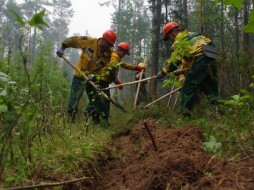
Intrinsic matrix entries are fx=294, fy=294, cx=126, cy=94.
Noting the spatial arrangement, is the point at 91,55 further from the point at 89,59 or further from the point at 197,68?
the point at 197,68

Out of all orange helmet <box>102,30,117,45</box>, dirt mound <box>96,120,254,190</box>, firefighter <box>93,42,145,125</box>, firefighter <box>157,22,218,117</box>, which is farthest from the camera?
orange helmet <box>102,30,117,45</box>

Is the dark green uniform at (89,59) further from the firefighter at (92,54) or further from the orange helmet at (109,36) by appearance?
the orange helmet at (109,36)

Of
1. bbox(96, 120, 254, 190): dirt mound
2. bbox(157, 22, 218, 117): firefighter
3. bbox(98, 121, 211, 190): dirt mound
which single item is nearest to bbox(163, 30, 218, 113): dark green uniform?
bbox(157, 22, 218, 117): firefighter

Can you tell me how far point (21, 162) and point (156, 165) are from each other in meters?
1.09

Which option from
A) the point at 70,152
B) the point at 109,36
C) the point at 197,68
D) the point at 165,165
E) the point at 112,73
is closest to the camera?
the point at 165,165

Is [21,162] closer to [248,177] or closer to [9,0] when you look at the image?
[248,177]

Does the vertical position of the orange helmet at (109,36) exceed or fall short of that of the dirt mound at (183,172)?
it exceeds it

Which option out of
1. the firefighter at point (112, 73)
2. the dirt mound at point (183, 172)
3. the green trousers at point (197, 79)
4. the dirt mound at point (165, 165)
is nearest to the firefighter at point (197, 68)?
the green trousers at point (197, 79)

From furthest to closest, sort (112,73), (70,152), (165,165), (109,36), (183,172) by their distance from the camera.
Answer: (109,36) < (112,73) < (70,152) < (165,165) < (183,172)

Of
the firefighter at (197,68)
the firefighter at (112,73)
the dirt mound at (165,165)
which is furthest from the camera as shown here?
the firefighter at (112,73)

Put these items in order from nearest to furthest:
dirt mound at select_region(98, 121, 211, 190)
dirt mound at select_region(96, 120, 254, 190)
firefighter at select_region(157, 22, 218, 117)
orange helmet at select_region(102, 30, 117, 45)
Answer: dirt mound at select_region(96, 120, 254, 190) < dirt mound at select_region(98, 121, 211, 190) < firefighter at select_region(157, 22, 218, 117) < orange helmet at select_region(102, 30, 117, 45)

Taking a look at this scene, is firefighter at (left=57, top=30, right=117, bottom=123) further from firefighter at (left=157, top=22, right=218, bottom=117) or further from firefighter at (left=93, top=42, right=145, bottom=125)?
firefighter at (left=157, top=22, right=218, bottom=117)

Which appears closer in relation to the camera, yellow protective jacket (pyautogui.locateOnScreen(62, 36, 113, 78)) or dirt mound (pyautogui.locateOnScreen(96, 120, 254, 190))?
dirt mound (pyautogui.locateOnScreen(96, 120, 254, 190))

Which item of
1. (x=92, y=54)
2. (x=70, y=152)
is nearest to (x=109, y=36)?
(x=92, y=54)
